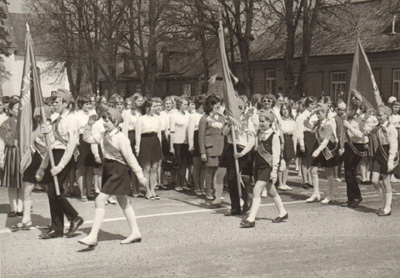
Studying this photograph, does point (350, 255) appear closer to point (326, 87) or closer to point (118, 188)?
point (118, 188)

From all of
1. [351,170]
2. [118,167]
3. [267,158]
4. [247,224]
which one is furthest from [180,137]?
[118,167]

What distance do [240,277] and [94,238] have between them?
2.20 metres

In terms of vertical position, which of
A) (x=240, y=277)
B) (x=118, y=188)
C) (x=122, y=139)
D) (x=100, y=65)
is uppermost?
(x=100, y=65)

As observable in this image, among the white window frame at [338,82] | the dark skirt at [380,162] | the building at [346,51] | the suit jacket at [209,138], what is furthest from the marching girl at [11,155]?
the white window frame at [338,82]

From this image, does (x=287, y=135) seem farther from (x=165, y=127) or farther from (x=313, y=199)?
(x=165, y=127)

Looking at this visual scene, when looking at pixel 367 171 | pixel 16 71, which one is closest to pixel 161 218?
pixel 367 171

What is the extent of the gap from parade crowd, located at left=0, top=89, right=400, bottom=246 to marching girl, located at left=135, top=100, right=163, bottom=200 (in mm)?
19

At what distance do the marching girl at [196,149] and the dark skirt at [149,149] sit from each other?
2.28ft

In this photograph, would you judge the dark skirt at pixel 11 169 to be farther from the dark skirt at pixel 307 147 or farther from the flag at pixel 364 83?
the dark skirt at pixel 307 147

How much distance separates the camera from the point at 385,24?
40.4 metres

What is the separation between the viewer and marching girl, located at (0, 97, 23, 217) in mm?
10914

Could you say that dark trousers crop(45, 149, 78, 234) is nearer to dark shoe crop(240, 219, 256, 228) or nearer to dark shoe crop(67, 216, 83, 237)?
dark shoe crop(67, 216, 83, 237)

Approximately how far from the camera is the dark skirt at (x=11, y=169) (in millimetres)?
10875

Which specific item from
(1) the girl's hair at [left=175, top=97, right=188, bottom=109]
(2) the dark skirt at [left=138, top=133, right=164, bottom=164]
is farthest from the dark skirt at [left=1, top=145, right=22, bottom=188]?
(1) the girl's hair at [left=175, top=97, right=188, bottom=109]
